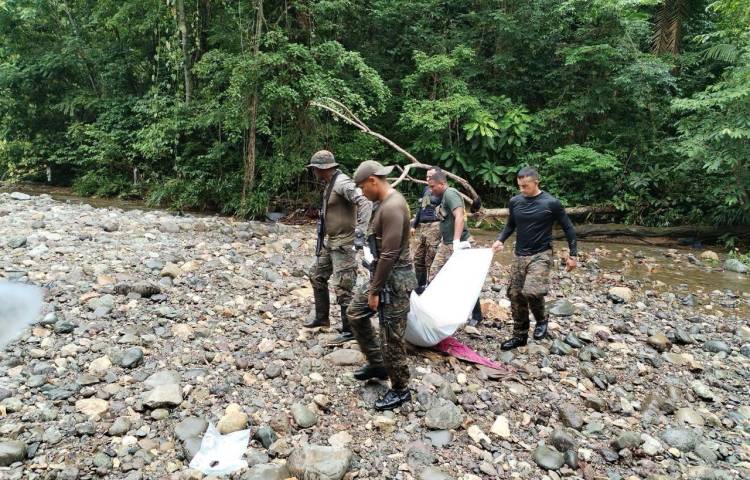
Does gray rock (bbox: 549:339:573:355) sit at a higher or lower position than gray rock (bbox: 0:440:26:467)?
higher

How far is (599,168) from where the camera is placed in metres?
12.9

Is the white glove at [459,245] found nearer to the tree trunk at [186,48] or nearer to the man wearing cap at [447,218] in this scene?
the man wearing cap at [447,218]

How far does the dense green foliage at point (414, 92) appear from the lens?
11008 mm

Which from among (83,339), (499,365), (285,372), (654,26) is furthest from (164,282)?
(654,26)

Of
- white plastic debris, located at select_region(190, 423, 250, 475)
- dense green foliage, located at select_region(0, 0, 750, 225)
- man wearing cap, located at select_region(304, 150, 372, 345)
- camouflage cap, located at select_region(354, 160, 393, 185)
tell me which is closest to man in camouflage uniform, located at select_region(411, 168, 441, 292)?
man wearing cap, located at select_region(304, 150, 372, 345)

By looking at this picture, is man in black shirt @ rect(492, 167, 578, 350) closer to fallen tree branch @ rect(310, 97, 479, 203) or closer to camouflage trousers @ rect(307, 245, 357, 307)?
camouflage trousers @ rect(307, 245, 357, 307)

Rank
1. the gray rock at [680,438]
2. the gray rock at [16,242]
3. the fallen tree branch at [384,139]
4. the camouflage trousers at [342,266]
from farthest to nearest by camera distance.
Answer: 1. the fallen tree branch at [384,139]
2. the gray rock at [16,242]
3. the camouflage trousers at [342,266]
4. the gray rock at [680,438]

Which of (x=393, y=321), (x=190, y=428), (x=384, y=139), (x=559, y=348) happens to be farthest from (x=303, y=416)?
(x=384, y=139)

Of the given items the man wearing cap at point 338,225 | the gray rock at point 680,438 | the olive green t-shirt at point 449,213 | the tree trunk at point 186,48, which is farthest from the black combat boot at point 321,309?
the tree trunk at point 186,48

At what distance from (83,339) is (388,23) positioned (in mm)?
12965

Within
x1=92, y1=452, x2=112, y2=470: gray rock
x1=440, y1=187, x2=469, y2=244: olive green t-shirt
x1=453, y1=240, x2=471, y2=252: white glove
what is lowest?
x1=92, y1=452, x2=112, y2=470: gray rock

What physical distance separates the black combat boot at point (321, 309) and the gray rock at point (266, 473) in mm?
2163

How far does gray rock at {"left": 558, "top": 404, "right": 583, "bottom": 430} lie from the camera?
394cm

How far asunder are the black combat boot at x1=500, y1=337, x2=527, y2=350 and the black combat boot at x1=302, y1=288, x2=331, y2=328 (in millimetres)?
1971
